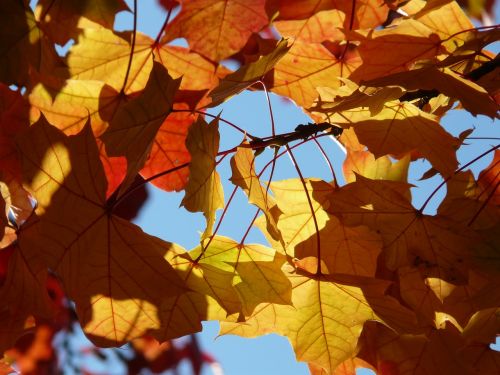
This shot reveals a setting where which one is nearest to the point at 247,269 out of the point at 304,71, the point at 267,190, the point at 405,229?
the point at 267,190

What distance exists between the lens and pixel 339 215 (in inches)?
34.0

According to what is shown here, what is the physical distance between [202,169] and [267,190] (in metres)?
0.16

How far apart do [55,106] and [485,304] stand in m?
0.67

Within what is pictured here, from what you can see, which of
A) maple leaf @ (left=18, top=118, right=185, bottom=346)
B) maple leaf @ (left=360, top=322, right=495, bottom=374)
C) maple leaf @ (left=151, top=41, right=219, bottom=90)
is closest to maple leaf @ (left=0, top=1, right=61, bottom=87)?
maple leaf @ (left=151, top=41, right=219, bottom=90)

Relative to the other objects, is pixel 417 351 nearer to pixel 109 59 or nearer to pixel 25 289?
pixel 25 289

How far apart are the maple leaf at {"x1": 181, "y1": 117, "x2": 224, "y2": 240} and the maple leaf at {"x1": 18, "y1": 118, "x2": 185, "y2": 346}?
0.27ft

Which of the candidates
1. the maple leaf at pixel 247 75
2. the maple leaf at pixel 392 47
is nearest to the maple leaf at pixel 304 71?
the maple leaf at pixel 392 47

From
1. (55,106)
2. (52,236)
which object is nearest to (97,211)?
(52,236)

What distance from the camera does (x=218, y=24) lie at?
1.13 metres

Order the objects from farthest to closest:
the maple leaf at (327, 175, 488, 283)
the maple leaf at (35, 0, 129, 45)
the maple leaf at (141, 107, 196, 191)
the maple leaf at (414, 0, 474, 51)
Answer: the maple leaf at (35, 0, 129, 45) → the maple leaf at (141, 107, 196, 191) → the maple leaf at (414, 0, 474, 51) → the maple leaf at (327, 175, 488, 283)

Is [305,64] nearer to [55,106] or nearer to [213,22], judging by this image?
[213,22]

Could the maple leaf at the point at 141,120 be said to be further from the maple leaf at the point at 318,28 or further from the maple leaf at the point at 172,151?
the maple leaf at the point at 318,28

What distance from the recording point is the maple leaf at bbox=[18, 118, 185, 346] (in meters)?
0.81

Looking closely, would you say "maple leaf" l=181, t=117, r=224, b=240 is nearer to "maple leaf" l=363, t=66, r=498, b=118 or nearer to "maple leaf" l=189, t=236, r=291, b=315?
"maple leaf" l=189, t=236, r=291, b=315
